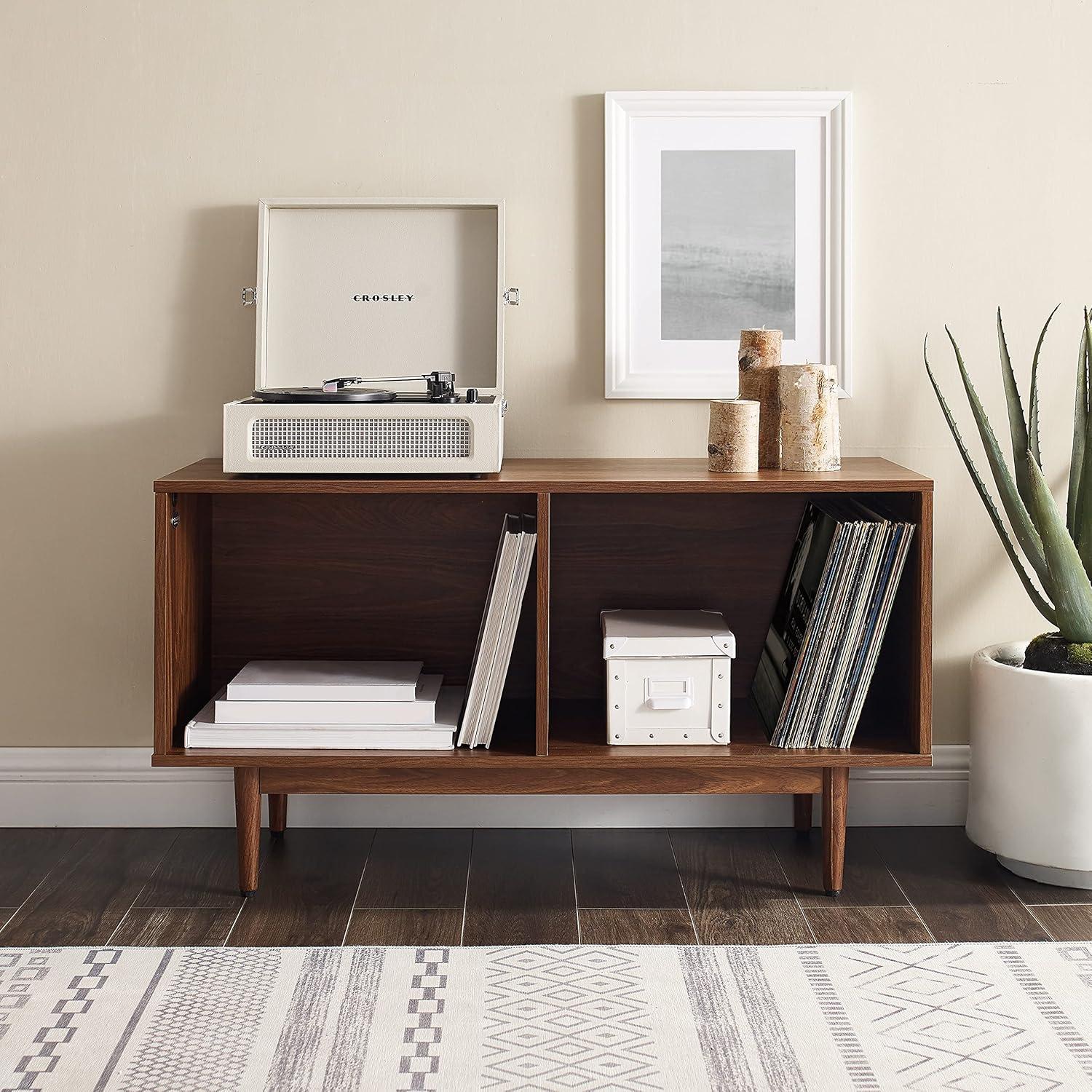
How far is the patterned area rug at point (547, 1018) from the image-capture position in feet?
4.78

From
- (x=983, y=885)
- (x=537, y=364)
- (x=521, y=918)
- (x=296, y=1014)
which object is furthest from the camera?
(x=537, y=364)

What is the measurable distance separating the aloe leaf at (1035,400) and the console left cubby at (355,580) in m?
0.88

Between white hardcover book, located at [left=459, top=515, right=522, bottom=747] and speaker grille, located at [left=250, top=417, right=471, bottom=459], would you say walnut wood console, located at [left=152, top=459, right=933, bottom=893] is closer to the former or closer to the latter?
white hardcover book, located at [left=459, top=515, right=522, bottom=747]

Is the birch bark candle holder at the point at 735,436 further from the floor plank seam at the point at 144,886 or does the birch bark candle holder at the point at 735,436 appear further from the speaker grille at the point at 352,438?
the floor plank seam at the point at 144,886

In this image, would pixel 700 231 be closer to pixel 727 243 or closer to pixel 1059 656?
pixel 727 243

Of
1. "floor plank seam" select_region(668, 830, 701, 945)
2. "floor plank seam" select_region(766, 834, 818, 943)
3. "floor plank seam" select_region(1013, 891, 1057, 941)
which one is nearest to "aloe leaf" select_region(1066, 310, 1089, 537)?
"floor plank seam" select_region(1013, 891, 1057, 941)

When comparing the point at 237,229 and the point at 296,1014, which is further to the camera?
the point at 237,229

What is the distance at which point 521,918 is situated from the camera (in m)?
1.89

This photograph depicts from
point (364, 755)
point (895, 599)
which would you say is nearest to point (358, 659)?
point (364, 755)

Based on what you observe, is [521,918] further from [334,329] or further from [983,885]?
[334,329]

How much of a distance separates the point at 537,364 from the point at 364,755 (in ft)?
2.56

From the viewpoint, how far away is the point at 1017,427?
2.01 m

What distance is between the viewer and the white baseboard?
225cm

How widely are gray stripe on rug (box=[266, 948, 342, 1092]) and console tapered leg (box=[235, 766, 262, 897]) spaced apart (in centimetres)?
24
